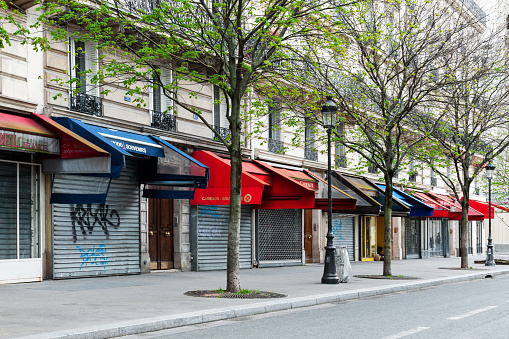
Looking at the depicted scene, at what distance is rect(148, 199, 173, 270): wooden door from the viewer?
19953mm

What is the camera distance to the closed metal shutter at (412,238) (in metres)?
36.5

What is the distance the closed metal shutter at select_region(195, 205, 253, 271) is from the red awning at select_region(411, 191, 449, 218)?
12416 millimetres

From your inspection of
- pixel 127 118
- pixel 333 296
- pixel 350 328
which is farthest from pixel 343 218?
pixel 350 328

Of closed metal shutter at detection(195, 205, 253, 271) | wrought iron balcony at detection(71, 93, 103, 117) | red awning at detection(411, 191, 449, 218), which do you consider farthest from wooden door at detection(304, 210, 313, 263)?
wrought iron balcony at detection(71, 93, 103, 117)

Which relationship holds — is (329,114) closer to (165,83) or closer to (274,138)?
(165,83)

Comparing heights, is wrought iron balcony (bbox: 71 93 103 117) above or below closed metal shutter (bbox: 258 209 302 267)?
above

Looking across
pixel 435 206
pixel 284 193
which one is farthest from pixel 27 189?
pixel 435 206

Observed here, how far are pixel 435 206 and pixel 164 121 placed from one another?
1855 cm

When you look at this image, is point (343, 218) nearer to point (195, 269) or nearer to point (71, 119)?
point (195, 269)

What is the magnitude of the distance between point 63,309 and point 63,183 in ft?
20.5

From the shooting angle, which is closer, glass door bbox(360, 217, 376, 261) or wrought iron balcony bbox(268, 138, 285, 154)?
wrought iron balcony bbox(268, 138, 285, 154)

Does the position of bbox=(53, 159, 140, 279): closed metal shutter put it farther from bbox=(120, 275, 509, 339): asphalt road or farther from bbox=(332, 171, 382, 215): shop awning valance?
bbox=(332, 171, 382, 215): shop awning valance

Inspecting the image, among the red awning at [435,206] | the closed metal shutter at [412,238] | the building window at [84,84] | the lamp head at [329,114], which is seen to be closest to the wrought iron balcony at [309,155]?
the red awning at [435,206]

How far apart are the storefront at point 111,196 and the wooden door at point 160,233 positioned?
26.6 inches
